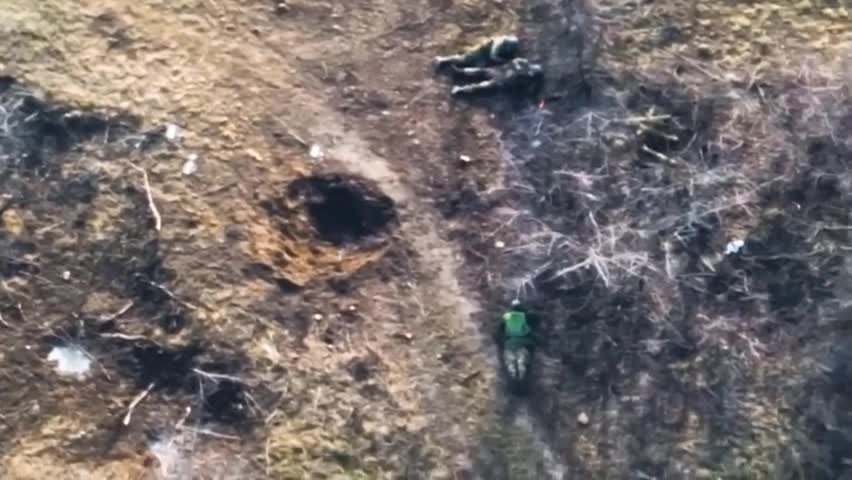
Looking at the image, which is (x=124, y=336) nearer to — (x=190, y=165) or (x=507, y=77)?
(x=190, y=165)

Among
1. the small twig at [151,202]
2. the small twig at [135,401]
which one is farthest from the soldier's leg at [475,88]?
the small twig at [135,401]

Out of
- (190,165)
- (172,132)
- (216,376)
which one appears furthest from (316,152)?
(216,376)

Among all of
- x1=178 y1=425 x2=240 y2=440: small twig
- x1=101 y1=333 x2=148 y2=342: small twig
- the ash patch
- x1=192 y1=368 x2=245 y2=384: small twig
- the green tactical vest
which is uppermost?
the ash patch

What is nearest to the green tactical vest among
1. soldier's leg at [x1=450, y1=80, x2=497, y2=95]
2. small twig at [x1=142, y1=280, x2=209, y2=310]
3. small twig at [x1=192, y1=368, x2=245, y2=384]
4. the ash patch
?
Result: the ash patch

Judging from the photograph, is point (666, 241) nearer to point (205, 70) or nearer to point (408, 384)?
point (408, 384)

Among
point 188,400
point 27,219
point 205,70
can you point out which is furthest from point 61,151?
point 188,400

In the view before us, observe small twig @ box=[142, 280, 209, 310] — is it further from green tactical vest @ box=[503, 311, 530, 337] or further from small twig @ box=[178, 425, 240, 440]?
green tactical vest @ box=[503, 311, 530, 337]
